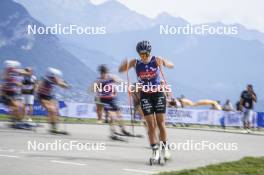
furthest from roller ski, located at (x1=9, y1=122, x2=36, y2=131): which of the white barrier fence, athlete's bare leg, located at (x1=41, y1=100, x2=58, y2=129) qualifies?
the white barrier fence

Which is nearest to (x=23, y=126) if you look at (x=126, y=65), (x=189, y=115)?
(x=126, y=65)

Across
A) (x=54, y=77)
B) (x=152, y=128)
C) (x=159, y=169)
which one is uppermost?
→ (x=54, y=77)

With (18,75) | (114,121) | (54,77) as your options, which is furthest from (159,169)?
(18,75)

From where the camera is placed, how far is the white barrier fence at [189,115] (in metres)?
28.1

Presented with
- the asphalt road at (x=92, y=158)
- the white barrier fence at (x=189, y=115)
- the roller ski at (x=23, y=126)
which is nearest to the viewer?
the asphalt road at (x=92, y=158)

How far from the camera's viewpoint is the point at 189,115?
30.2 meters

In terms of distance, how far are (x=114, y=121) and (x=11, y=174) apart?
8163 millimetres

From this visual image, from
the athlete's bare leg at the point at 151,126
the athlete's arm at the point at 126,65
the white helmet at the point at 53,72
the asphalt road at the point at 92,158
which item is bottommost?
the asphalt road at the point at 92,158

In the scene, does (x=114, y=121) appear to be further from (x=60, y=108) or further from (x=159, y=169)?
(x=60, y=108)

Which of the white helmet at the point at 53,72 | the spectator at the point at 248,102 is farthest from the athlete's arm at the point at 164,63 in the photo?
the spectator at the point at 248,102

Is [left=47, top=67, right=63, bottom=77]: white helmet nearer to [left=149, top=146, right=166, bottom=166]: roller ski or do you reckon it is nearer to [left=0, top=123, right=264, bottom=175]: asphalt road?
[left=0, top=123, right=264, bottom=175]: asphalt road

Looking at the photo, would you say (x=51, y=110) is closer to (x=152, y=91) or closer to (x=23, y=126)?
(x=23, y=126)

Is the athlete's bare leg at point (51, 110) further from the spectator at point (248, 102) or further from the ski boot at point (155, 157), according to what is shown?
the spectator at point (248, 102)

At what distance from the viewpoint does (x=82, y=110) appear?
31.8 metres
